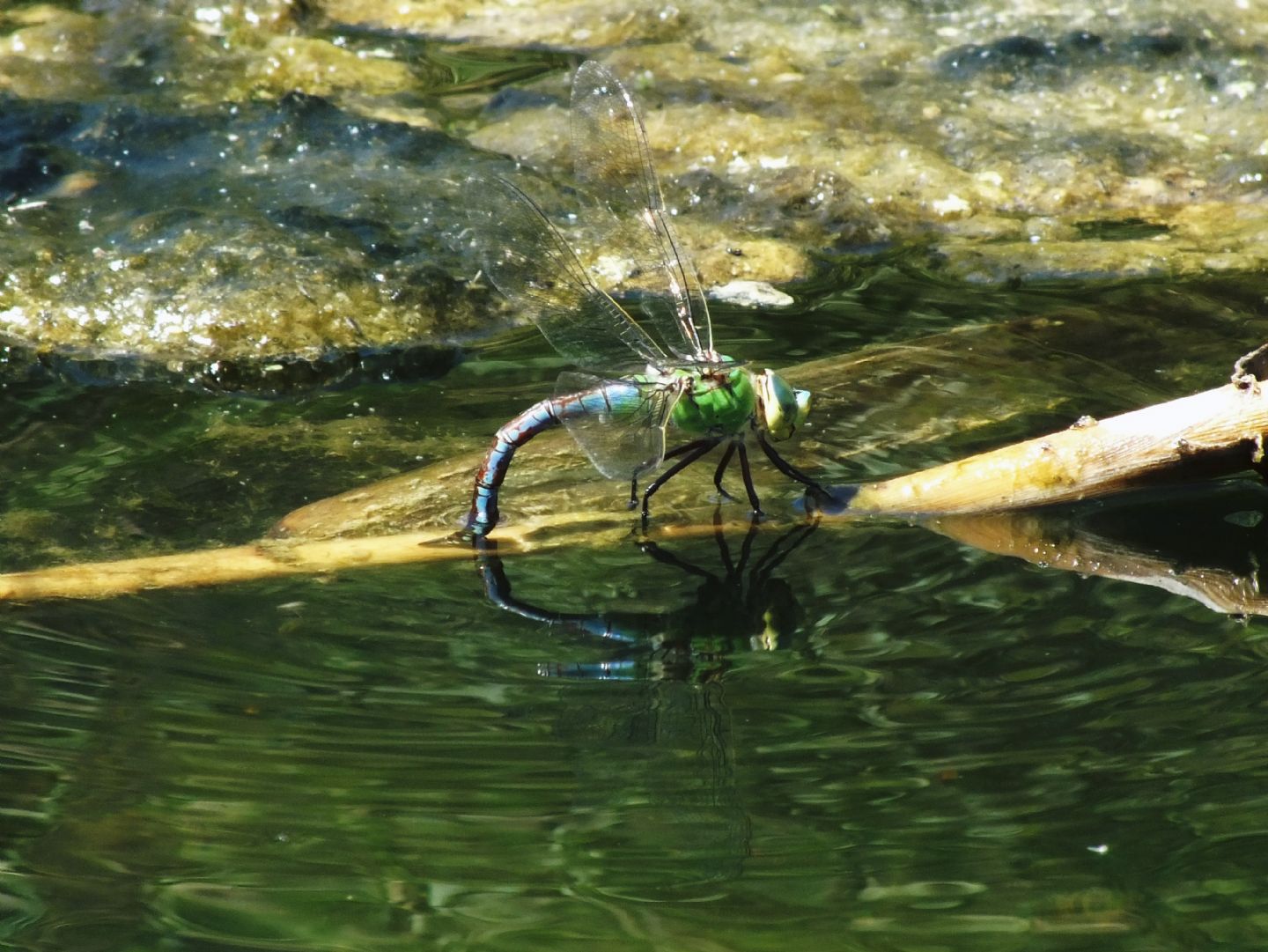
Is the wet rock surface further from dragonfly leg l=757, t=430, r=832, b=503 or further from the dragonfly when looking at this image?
dragonfly leg l=757, t=430, r=832, b=503

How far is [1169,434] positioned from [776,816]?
3.47 ft

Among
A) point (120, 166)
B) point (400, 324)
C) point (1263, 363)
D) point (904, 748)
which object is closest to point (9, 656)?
point (904, 748)

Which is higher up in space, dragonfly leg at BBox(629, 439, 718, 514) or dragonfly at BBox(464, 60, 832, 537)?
dragonfly at BBox(464, 60, 832, 537)

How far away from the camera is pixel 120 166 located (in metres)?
4.54

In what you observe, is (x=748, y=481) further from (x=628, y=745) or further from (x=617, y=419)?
(x=628, y=745)

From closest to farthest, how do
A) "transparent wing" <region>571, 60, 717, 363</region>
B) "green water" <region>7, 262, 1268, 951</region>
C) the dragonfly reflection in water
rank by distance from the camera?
"green water" <region>7, 262, 1268, 951</region> < the dragonfly reflection in water < "transparent wing" <region>571, 60, 717, 363</region>

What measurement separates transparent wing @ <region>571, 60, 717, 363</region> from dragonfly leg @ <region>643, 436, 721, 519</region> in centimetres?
18

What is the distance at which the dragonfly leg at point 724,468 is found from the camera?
3.17m

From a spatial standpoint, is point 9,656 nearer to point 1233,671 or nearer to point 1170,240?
point 1233,671

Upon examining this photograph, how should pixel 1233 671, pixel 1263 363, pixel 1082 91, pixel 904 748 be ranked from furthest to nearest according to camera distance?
pixel 1082 91 → pixel 1263 363 → pixel 1233 671 → pixel 904 748

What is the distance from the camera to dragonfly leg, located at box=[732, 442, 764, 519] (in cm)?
303

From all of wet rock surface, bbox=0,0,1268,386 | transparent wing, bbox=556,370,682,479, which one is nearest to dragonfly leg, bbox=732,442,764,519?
transparent wing, bbox=556,370,682,479

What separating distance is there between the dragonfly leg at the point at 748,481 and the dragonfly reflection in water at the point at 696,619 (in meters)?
0.06

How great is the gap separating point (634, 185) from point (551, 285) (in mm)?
305
